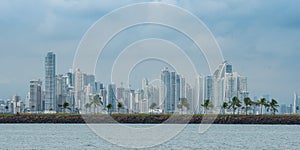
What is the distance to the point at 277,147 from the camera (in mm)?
61125

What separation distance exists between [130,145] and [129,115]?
7471 centimetres

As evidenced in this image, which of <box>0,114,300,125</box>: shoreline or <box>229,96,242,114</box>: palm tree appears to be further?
<box>229,96,242,114</box>: palm tree

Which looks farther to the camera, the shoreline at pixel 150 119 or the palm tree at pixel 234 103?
the palm tree at pixel 234 103

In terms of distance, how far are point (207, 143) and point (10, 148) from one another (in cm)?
1706

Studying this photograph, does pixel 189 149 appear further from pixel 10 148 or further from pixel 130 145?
pixel 10 148

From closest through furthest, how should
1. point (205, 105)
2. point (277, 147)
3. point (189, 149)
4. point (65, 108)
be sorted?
point (189, 149)
point (277, 147)
point (205, 105)
point (65, 108)

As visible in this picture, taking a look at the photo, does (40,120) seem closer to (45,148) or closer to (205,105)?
(205,105)

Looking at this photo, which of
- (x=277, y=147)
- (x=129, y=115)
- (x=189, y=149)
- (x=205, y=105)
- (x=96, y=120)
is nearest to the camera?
(x=189, y=149)

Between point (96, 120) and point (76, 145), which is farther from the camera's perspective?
point (96, 120)

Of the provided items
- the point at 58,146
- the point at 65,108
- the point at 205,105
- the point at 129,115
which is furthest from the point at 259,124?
the point at 58,146

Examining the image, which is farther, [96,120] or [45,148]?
[96,120]

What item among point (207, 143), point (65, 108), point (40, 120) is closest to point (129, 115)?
point (40, 120)

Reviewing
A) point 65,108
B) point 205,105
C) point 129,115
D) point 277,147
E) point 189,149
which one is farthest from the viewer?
point 65,108

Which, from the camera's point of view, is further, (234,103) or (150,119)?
(234,103)
